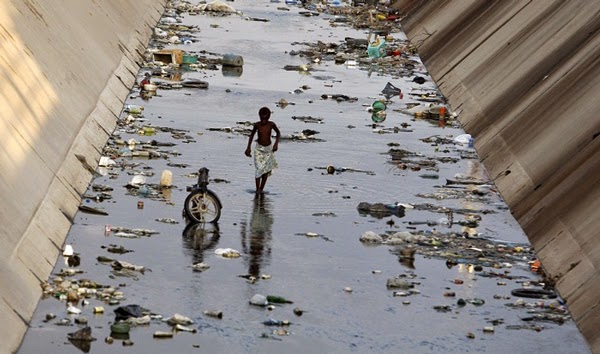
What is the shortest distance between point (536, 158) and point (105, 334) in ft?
28.8

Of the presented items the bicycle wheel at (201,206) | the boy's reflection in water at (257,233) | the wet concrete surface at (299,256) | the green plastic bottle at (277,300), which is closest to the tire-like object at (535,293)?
the wet concrete surface at (299,256)

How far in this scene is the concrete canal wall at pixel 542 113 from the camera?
15023 millimetres

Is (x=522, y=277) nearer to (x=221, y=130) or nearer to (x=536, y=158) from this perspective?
(x=536, y=158)

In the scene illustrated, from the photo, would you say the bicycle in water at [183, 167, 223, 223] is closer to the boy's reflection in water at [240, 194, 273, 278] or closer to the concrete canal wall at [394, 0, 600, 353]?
the boy's reflection in water at [240, 194, 273, 278]

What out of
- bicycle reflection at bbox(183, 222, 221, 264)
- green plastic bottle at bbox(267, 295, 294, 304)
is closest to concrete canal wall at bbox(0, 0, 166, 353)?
bicycle reflection at bbox(183, 222, 221, 264)

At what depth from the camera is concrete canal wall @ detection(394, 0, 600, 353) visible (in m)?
15.0

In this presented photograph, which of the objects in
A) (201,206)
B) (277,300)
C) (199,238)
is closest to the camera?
(277,300)

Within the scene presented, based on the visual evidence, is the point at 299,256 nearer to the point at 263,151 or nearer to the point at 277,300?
the point at 277,300

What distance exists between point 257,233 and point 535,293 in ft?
12.0

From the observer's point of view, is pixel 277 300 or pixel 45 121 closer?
pixel 277 300

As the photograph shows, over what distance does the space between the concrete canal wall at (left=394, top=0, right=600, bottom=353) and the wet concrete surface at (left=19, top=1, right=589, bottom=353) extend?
1.51 ft

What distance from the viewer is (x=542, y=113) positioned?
21547 millimetres

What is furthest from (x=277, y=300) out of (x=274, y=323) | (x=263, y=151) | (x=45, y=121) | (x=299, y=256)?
(x=45, y=121)

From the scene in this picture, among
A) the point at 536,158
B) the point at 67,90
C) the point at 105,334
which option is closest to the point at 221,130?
the point at 67,90
